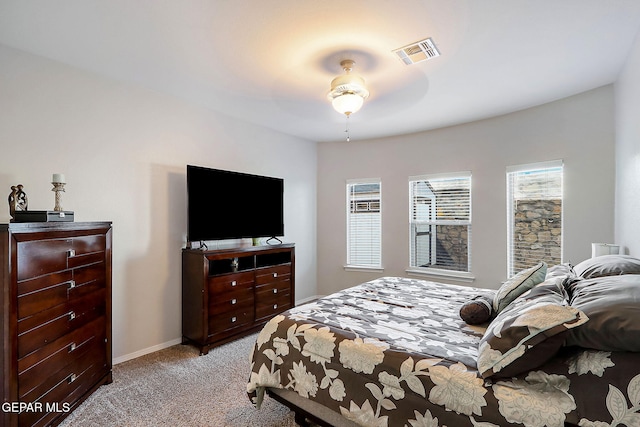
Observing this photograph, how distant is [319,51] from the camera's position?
225 centimetres

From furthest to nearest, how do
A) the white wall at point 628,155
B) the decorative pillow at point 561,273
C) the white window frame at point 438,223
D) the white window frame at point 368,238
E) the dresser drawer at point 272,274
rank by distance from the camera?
the white window frame at point 368,238, the white window frame at point 438,223, the dresser drawer at point 272,274, the white wall at point 628,155, the decorative pillow at point 561,273

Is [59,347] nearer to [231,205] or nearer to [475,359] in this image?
[231,205]

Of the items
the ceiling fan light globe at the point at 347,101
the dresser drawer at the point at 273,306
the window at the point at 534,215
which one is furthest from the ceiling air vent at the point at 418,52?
the dresser drawer at the point at 273,306

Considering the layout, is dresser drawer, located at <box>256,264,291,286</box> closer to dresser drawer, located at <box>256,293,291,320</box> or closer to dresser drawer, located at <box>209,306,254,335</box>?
dresser drawer, located at <box>256,293,291,320</box>

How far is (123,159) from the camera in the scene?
287 centimetres

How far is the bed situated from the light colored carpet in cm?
23

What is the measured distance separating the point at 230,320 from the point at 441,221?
3.12 m

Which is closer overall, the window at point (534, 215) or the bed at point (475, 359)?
the bed at point (475, 359)

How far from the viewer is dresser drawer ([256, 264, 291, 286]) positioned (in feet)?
11.7

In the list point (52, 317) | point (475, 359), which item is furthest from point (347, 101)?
point (52, 317)

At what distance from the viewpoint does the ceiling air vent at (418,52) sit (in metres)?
2.13

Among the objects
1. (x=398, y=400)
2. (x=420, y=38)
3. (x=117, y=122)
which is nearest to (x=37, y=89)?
(x=117, y=122)

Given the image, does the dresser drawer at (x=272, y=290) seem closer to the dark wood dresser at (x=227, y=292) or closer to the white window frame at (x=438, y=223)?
the dark wood dresser at (x=227, y=292)

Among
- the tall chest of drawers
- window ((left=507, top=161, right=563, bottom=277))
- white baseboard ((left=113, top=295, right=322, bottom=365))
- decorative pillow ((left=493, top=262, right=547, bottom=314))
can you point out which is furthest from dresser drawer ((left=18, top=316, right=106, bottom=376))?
window ((left=507, top=161, right=563, bottom=277))
